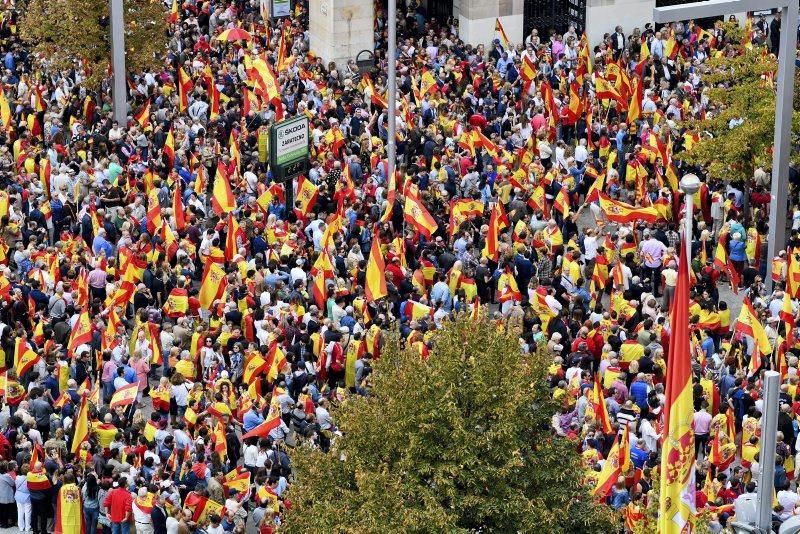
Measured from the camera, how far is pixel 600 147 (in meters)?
39.5

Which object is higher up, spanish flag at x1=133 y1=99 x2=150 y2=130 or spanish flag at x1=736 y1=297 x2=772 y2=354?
spanish flag at x1=133 y1=99 x2=150 y2=130

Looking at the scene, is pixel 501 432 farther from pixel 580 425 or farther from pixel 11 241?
pixel 11 241

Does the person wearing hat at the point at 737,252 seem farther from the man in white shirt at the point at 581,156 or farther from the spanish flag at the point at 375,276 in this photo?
the spanish flag at the point at 375,276

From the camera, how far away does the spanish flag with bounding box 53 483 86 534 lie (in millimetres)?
25875

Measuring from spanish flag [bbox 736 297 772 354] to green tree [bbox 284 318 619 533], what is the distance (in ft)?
26.7

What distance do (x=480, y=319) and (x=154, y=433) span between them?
6705 millimetres

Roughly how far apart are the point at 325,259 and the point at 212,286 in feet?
6.72

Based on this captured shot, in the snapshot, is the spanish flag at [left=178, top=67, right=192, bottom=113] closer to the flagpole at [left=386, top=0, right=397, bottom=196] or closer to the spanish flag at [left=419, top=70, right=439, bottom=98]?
the spanish flag at [left=419, top=70, right=439, bottom=98]

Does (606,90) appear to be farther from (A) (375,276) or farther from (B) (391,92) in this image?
(A) (375,276)

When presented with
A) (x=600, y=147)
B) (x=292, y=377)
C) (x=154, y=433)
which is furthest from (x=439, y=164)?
(x=154, y=433)

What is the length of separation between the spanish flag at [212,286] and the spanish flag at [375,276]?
2.41 meters

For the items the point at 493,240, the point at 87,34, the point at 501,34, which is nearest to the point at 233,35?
the point at 87,34

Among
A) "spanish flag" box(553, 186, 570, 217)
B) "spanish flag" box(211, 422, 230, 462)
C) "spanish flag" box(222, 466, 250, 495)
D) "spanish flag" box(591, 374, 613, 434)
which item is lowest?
"spanish flag" box(222, 466, 250, 495)

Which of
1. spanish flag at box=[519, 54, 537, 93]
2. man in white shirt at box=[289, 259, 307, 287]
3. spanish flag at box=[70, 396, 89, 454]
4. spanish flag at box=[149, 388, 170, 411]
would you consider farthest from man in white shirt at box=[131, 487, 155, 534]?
spanish flag at box=[519, 54, 537, 93]
